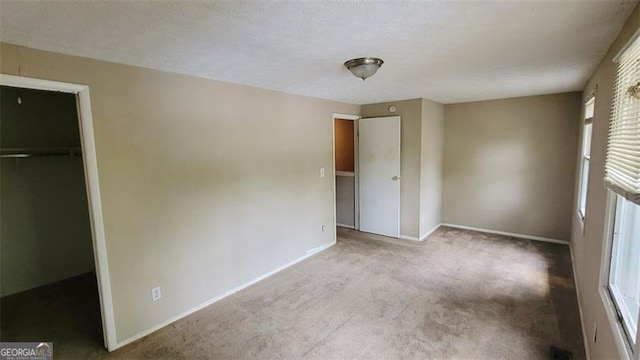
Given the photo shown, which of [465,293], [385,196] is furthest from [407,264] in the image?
[385,196]

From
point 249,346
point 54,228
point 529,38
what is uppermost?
point 529,38

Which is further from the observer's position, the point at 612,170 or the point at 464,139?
the point at 464,139

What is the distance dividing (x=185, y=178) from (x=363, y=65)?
1819 mm

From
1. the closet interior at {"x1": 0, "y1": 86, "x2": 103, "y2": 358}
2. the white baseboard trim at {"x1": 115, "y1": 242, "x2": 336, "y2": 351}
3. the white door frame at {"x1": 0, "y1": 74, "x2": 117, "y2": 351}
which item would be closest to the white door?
the white baseboard trim at {"x1": 115, "y1": 242, "x2": 336, "y2": 351}

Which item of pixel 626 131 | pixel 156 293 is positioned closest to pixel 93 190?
pixel 156 293

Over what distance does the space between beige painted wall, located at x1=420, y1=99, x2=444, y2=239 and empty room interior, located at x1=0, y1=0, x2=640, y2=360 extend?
0.08 m

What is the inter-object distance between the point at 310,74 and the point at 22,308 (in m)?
3.50

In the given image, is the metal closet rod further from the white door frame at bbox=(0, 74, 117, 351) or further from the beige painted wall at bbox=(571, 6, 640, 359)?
the beige painted wall at bbox=(571, 6, 640, 359)

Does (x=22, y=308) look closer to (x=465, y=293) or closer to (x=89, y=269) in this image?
(x=89, y=269)

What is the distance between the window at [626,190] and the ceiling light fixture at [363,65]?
4.48ft

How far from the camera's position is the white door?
464cm

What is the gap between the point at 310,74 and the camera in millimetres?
2713

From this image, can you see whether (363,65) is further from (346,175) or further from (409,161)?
(346,175)

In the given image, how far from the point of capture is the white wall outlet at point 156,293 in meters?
2.52
